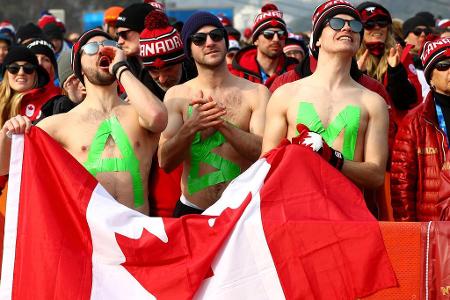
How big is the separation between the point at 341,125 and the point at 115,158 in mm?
1402

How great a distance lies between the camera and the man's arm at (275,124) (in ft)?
24.9

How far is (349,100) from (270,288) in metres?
1.59

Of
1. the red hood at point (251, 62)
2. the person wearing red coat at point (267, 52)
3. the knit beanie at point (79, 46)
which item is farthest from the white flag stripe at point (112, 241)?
the person wearing red coat at point (267, 52)

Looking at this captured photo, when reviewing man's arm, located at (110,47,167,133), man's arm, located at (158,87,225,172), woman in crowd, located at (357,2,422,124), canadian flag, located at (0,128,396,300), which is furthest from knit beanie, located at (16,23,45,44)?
canadian flag, located at (0,128,396,300)

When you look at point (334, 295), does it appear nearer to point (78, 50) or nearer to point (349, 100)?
point (349, 100)

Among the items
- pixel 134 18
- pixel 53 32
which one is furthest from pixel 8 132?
pixel 53 32

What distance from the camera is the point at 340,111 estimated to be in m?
7.53

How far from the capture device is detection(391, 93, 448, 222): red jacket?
8008 mm

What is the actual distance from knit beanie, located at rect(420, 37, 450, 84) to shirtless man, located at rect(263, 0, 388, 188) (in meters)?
0.94

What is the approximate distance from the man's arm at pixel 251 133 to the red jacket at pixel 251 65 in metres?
2.98

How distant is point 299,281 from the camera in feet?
21.2

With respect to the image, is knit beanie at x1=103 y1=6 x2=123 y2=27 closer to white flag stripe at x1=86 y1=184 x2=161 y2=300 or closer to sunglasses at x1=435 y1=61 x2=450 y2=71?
sunglasses at x1=435 y1=61 x2=450 y2=71

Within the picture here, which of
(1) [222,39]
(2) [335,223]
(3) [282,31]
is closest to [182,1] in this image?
(3) [282,31]

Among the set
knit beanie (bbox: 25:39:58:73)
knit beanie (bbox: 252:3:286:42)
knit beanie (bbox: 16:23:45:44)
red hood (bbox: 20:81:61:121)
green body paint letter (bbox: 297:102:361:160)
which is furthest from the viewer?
knit beanie (bbox: 16:23:45:44)
